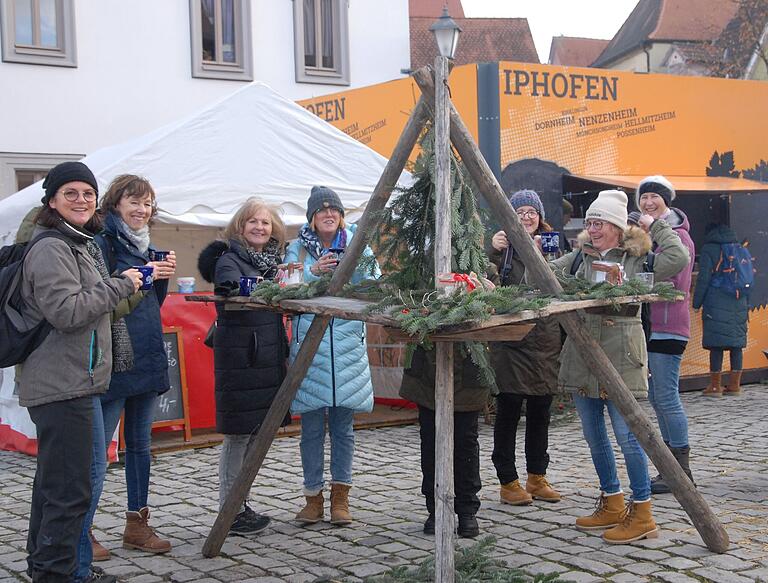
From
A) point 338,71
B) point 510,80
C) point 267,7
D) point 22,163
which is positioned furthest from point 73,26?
point 510,80

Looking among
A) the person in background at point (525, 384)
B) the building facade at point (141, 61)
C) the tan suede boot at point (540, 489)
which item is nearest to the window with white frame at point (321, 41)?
the building facade at point (141, 61)

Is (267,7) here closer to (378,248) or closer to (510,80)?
(510,80)

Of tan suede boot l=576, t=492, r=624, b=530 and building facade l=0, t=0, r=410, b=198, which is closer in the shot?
tan suede boot l=576, t=492, r=624, b=530

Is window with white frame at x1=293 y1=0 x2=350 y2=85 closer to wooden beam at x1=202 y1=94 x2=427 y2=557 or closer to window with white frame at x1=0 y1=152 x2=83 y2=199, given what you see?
window with white frame at x1=0 y1=152 x2=83 y2=199

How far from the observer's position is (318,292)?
461cm

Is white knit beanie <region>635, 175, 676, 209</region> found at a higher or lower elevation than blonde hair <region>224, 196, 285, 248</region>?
higher

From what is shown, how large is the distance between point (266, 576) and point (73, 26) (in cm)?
1292

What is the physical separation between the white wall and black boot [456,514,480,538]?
12.1 meters

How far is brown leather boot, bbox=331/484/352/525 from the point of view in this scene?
5488 millimetres

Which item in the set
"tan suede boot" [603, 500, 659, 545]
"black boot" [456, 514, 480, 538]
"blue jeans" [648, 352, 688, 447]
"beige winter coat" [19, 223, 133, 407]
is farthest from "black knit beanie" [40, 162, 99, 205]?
"blue jeans" [648, 352, 688, 447]

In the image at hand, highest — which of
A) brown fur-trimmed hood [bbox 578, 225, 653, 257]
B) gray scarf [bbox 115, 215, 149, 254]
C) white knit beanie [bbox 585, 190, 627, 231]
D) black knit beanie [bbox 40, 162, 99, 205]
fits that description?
black knit beanie [bbox 40, 162, 99, 205]

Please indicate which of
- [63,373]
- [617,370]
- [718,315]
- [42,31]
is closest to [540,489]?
[617,370]

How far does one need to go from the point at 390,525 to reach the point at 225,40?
13102 millimetres

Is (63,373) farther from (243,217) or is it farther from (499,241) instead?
(499,241)
